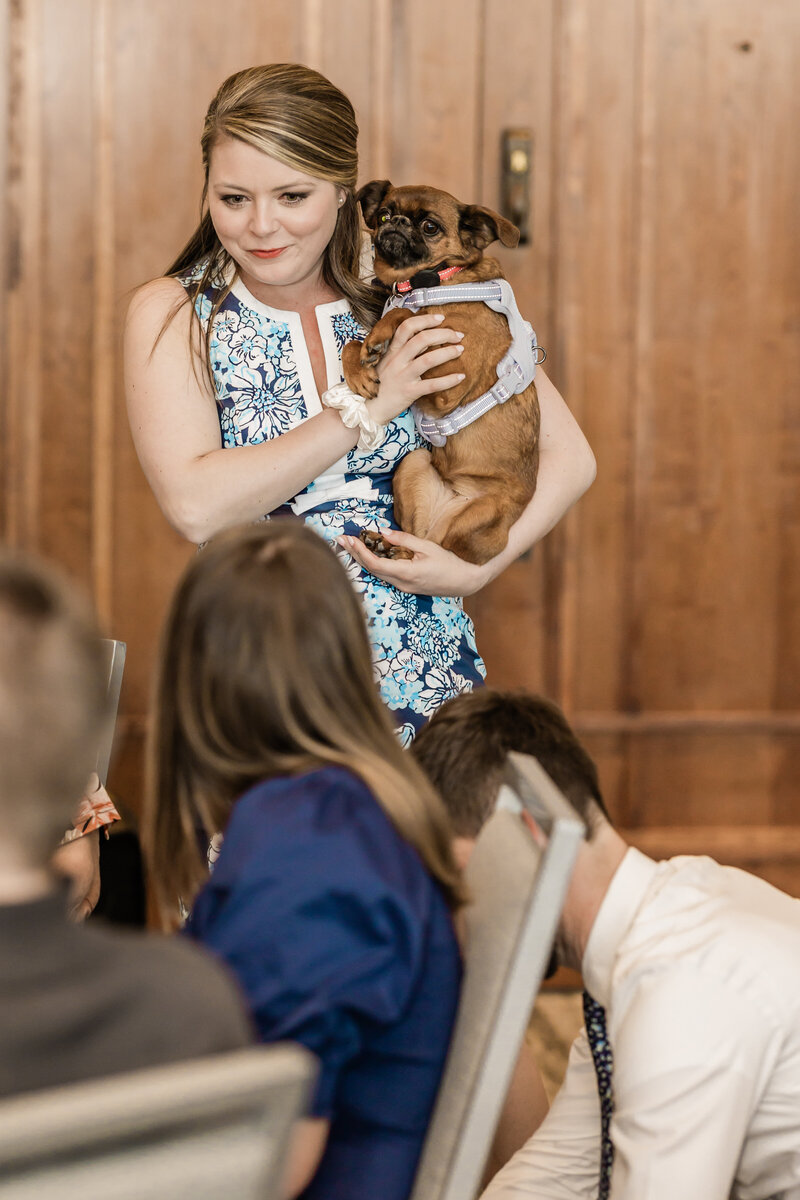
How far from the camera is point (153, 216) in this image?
2924 millimetres

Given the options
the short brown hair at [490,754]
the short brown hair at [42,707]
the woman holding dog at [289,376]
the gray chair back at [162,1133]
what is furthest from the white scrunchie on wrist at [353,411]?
the gray chair back at [162,1133]

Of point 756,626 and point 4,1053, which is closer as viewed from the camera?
point 4,1053

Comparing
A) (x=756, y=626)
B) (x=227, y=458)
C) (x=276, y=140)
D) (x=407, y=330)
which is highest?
(x=276, y=140)

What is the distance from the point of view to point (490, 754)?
1355 millimetres

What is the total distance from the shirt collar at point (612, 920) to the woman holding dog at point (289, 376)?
1.77ft

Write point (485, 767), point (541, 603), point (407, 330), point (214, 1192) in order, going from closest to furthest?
point (214, 1192) → point (485, 767) → point (407, 330) → point (541, 603)

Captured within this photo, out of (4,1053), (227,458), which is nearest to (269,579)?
(4,1053)

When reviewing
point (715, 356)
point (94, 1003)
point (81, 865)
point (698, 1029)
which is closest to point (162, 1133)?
point (94, 1003)

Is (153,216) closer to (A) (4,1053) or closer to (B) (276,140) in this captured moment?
(B) (276,140)

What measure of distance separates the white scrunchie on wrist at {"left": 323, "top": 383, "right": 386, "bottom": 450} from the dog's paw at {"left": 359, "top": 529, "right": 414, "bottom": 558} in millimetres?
144

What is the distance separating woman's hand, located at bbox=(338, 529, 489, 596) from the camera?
182 cm

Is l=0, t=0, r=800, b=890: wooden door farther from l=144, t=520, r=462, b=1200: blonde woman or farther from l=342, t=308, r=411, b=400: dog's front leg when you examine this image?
l=144, t=520, r=462, b=1200: blonde woman

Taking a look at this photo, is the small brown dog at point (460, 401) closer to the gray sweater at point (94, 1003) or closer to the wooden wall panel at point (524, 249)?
the wooden wall panel at point (524, 249)

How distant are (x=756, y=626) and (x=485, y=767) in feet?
6.80
